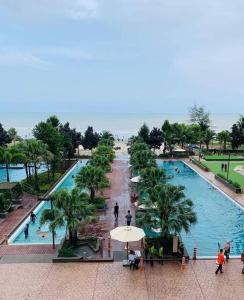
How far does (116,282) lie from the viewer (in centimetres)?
1783

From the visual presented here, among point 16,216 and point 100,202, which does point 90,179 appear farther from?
point 16,216

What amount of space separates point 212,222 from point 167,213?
905 cm

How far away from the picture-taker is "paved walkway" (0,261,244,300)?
54.5 ft

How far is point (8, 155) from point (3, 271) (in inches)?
799

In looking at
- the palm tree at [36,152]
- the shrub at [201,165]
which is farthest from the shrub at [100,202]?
the shrub at [201,165]

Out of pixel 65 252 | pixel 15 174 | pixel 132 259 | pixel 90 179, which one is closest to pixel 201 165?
pixel 15 174

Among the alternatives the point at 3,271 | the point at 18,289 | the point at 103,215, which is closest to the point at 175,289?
the point at 18,289

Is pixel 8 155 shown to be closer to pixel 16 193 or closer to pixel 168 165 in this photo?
pixel 16 193

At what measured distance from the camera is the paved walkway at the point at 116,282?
16.6 metres

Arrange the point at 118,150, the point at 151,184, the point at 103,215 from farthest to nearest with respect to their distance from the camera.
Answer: the point at 118,150 → the point at 103,215 → the point at 151,184

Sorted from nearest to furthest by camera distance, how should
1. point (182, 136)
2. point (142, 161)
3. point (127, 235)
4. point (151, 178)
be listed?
point (127, 235), point (151, 178), point (142, 161), point (182, 136)

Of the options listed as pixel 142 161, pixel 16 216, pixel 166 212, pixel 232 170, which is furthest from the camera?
pixel 232 170

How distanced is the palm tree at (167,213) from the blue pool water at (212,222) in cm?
288

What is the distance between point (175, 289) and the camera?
675 inches
